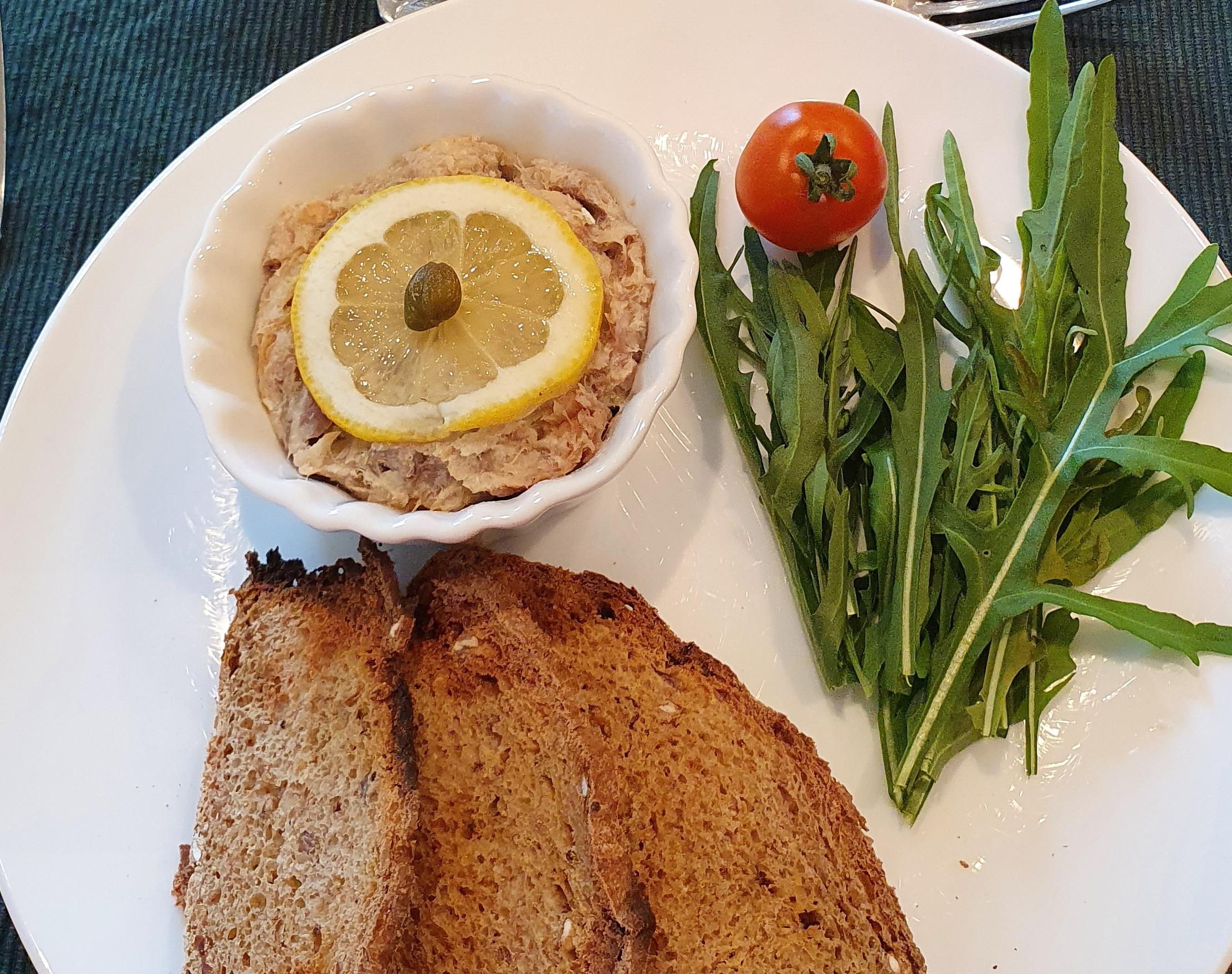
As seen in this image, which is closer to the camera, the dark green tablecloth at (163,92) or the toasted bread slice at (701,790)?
the toasted bread slice at (701,790)

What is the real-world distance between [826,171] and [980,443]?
0.62 meters

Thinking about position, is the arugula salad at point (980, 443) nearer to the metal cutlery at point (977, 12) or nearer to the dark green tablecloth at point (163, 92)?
the metal cutlery at point (977, 12)

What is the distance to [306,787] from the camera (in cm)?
172

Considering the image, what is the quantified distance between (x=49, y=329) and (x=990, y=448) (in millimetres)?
2054

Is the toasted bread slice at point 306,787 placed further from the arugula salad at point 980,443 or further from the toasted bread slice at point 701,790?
the arugula salad at point 980,443

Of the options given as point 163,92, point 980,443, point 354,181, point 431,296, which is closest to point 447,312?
point 431,296

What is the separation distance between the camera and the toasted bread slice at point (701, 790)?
1635mm

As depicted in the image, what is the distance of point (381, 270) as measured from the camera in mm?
1705

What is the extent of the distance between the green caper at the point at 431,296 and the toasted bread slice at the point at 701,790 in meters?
0.48

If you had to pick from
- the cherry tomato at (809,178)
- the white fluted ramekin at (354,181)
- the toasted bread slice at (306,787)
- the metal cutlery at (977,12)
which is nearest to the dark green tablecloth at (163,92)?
the metal cutlery at (977,12)

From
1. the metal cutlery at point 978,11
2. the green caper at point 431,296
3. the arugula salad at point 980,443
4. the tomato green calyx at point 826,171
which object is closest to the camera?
the green caper at point 431,296

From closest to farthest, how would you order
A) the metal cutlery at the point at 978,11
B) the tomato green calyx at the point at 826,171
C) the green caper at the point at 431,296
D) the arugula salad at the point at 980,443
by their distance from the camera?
the green caper at the point at 431,296
the arugula salad at the point at 980,443
the tomato green calyx at the point at 826,171
the metal cutlery at the point at 978,11

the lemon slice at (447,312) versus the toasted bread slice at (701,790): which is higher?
the lemon slice at (447,312)

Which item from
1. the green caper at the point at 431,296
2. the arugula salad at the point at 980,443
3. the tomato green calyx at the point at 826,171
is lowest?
the arugula salad at the point at 980,443
